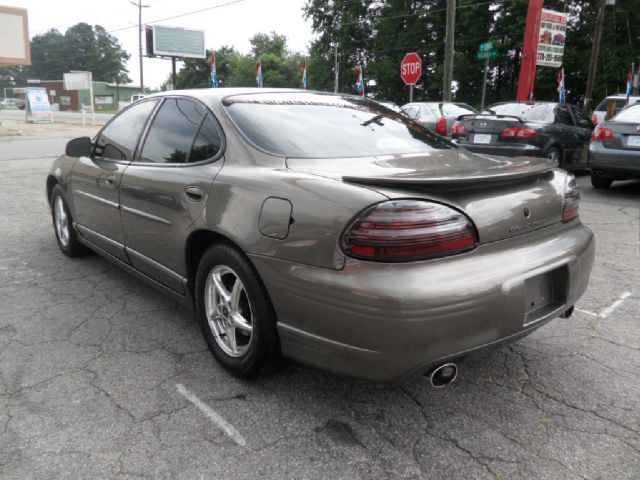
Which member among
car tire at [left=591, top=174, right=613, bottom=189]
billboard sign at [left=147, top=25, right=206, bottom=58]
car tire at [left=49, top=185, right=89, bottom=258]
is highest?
billboard sign at [left=147, top=25, right=206, bottom=58]

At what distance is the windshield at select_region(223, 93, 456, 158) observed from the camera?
2.59 m

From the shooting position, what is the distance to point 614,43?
28.2m

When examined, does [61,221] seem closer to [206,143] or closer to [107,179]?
[107,179]

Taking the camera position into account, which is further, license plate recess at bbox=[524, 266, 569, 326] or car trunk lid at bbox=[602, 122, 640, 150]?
car trunk lid at bbox=[602, 122, 640, 150]

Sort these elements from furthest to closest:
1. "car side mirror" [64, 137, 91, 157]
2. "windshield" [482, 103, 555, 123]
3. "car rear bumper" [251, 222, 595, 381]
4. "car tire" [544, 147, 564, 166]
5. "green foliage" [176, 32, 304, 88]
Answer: "green foliage" [176, 32, 304, 88]
"windshield" [482, 103, 555, 123]
"car tire" [544, 147, 564, 166]
"car side mirror" [64, 137, 91, 157]
"car rear bumper" [251, 222, 595, 381]

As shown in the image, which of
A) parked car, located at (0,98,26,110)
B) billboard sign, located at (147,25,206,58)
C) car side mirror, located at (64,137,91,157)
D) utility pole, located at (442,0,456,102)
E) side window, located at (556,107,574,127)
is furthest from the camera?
parked car, located at (0,98,26,110)

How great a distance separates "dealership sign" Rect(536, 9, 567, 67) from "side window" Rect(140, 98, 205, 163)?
1710 centimetres

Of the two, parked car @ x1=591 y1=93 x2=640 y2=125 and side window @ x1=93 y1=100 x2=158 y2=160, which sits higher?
parked car @ x1=591 y1=93 x2=640 y2=125

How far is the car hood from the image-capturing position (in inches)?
80.4

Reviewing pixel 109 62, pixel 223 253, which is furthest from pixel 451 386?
pixel 109 62

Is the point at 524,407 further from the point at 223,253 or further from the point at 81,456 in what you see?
the point at 81,456

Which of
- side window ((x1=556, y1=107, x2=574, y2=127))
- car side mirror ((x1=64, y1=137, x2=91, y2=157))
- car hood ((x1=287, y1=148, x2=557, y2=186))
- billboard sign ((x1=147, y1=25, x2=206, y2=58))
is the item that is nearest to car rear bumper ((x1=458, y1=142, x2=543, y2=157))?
side window ((x1=556, y1=107, x2=574, y2=127))

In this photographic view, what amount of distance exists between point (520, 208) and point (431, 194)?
50 centimetres

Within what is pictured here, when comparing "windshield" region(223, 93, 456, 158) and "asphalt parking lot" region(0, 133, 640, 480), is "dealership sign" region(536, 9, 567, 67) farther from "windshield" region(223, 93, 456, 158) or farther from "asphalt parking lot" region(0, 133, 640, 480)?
"windshield" region(223, 93, 456, 158)
